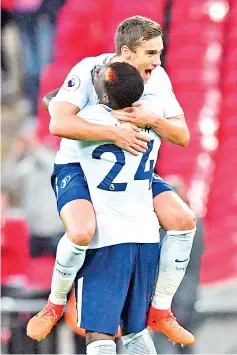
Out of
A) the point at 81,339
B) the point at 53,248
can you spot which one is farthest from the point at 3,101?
the point at 81,339

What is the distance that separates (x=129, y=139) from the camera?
404 cm

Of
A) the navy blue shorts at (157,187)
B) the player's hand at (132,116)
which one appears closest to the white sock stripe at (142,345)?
the navy blue shorts at (157,187)

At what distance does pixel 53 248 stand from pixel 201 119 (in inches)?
64.9

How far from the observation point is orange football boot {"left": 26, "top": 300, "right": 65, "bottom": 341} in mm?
4211

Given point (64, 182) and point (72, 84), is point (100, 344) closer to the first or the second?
point (64, 182)

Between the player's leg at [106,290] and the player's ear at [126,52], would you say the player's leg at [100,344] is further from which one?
the player's ear at [126,52]

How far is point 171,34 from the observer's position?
25.8 ft

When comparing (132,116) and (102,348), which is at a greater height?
(132,116)

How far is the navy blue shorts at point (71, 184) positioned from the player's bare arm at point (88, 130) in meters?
0.26

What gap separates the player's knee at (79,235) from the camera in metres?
4.02

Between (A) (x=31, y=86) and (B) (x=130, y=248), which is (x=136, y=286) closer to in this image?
(B) (x=130, y=248)

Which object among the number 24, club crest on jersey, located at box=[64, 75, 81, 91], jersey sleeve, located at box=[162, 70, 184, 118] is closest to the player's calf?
the number 24

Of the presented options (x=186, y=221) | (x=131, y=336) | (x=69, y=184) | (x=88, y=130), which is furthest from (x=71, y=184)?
(x=131, y=336)

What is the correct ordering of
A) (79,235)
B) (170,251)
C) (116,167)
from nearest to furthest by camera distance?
1. (79,235)
2. (116,167)
3. (170,251)
